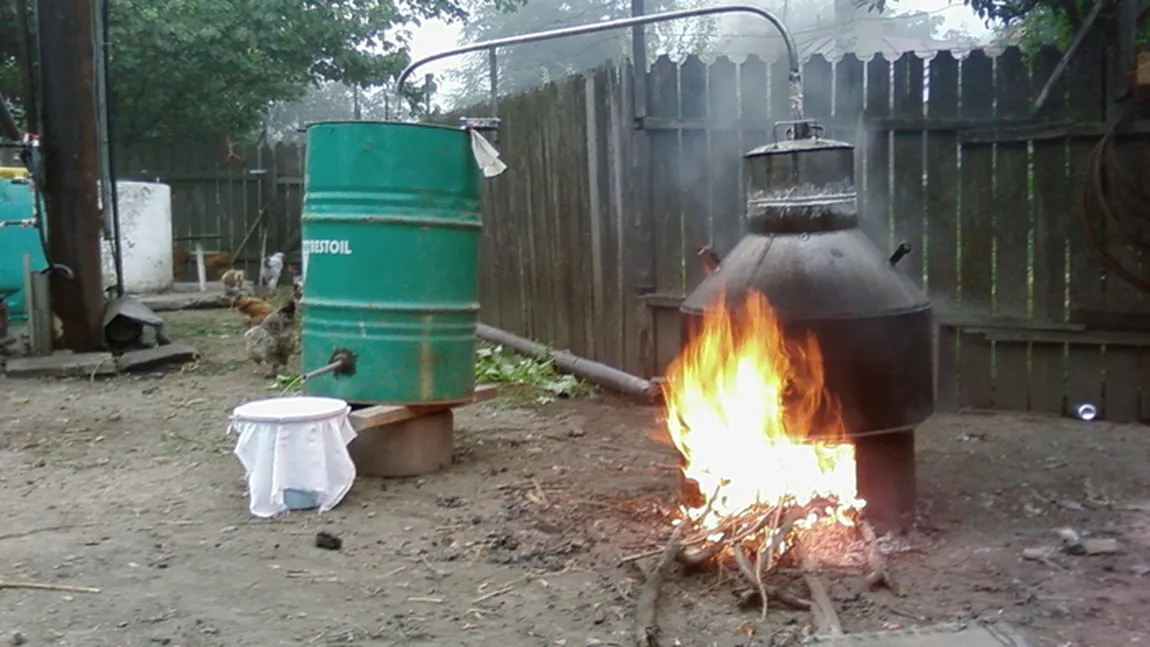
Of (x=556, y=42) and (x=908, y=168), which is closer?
(x=908, y=168)

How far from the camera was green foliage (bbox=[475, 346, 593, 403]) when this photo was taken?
702 cm

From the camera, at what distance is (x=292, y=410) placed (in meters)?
4.29

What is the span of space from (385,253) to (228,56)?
11988 mm

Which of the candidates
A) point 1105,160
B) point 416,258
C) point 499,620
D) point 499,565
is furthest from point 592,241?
point 499,620

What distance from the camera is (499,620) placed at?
3.19m

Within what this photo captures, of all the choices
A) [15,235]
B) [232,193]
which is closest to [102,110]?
[15,235]

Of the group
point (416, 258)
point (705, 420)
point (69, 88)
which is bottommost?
point (705, 420)

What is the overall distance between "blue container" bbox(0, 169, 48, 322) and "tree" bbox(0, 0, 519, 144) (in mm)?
4867

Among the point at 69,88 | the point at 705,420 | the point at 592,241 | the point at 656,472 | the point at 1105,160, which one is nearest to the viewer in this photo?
the point at 705,420

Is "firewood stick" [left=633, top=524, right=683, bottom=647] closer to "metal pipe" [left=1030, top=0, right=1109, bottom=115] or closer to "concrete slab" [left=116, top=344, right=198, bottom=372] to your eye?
"metal pipe" [left=1030, top=0, right=1109, bottom=115]

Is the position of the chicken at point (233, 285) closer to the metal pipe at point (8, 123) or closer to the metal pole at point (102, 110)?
the metal pole at point (102, 110)

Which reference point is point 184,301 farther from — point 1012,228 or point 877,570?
point 877,570

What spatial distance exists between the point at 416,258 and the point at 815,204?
1881 mm

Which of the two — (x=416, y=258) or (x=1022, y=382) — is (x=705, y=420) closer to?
(x=416, y=258)
